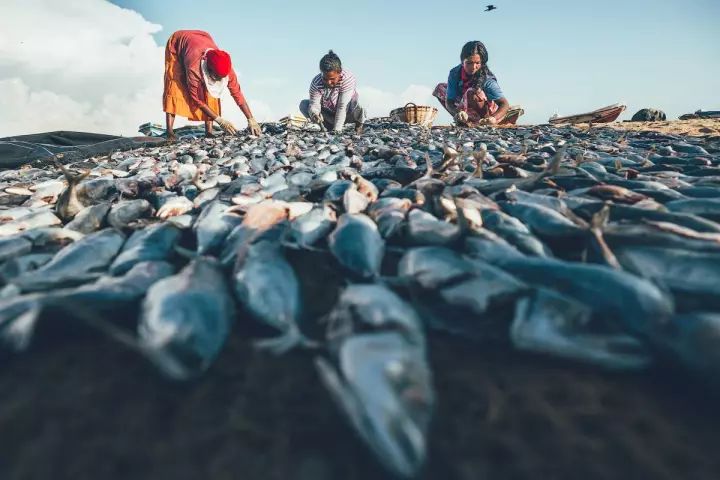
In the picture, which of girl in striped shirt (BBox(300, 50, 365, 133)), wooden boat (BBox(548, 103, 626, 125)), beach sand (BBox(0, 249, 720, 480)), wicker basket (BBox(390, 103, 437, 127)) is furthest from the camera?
wicker basket (BBox(390, 103, 437, 127))

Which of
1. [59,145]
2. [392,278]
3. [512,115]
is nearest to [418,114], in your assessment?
[512,115]

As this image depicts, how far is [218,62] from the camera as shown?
284 inches

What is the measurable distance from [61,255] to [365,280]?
Result: 1394mm

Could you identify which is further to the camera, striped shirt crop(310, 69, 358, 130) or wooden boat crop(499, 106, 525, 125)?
wooden boat crop(499, 106, 525, 125)

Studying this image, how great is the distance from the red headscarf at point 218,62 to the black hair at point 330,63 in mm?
1909

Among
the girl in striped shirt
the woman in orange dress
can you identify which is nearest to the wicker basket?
the girl in striped shirt

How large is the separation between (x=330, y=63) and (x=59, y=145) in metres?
5.16

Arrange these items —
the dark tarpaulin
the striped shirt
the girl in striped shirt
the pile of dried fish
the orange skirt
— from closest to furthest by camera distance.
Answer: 1. the pile of dried fish
2. the dark tarpaulin
3. the orange skirt
4. the girl in striped shirt
5. the striped shirt

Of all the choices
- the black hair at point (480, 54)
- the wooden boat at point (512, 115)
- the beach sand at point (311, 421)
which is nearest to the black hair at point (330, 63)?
the black hair at point (480, 54)

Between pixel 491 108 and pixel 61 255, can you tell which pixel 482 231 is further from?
pixel 491 108

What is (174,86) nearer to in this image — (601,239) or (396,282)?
(396,282)

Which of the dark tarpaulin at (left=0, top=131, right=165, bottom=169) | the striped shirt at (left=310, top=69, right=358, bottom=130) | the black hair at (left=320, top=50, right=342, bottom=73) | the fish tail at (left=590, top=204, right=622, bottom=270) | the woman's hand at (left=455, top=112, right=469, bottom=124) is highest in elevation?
the black hair at (left=320, top=50, right=342, bottom=73)

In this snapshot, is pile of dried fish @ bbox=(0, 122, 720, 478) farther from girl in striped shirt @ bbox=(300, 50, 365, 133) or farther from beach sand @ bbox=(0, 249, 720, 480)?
girl in striped shirt @ bbox=(300, 50, 365, 133)

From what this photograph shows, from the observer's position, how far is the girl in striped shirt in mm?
7477
